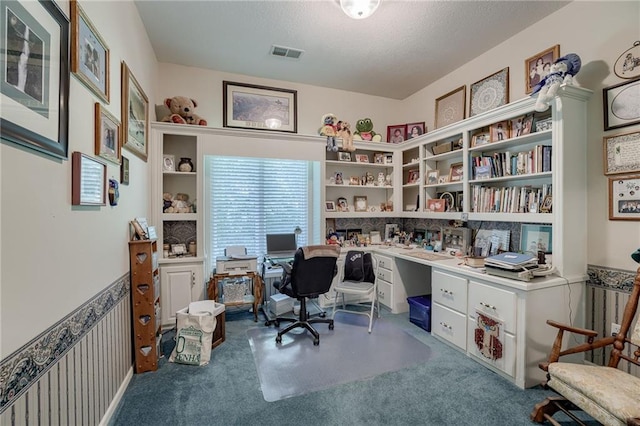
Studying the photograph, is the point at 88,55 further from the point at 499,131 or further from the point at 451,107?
the point at 451,107

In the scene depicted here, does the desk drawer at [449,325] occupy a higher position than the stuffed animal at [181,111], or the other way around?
the stuffed animal at [181,111]

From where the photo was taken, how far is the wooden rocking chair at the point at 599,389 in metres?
1.35

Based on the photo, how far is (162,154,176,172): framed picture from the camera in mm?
3211

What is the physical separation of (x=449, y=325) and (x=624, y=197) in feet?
5.47

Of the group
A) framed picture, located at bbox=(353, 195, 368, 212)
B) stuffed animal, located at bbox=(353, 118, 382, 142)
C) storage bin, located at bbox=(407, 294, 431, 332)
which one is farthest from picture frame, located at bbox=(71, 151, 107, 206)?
stuffed animal, located at bbox=(353, 118, 382, 142)

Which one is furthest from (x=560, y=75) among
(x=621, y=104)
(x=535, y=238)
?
(x=535, y=238)

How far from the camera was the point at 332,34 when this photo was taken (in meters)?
2.73

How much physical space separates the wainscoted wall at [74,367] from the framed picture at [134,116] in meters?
1.06

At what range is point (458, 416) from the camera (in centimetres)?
176

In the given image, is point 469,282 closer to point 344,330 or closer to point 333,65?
point 344,330

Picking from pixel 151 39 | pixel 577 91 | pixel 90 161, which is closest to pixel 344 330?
pixel 90 161

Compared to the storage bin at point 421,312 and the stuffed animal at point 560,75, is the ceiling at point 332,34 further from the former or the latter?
the storage bin at point 421,312

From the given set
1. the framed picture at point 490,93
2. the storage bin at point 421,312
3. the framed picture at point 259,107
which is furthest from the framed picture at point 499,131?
the framed picture at point 259,107

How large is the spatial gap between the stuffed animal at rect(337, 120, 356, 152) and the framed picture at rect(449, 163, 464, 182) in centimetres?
129
